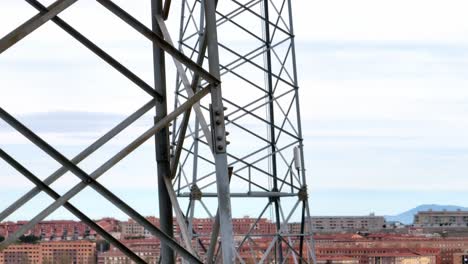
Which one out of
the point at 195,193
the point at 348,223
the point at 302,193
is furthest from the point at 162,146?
the point at 348,223

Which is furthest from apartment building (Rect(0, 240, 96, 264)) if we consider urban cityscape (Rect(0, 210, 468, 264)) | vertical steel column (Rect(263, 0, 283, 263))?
vertical steel column (Rect(263, 0, 283, 263))

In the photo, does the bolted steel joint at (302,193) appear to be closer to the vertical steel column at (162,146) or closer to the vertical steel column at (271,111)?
the vertical steel column at (271,111)

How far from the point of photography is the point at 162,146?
6.82 meters

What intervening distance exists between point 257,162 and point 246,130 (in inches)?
22.3

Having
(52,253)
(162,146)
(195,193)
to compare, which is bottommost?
(162,146)

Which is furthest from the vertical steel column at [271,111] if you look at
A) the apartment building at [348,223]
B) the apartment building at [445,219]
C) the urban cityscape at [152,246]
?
the apartment building at [445,219]

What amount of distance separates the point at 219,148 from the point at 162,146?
2.72 ft

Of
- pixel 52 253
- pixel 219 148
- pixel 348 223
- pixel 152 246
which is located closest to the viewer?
pixel 219 148

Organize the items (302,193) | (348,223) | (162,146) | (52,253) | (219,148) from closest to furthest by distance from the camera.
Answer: (219,148) → (162,146) → (302,193) → (52,253) → (348,223)

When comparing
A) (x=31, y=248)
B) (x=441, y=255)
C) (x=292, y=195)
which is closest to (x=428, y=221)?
(x=441, y=255)

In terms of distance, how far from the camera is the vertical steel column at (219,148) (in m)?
6.00

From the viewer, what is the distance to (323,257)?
108000 mm

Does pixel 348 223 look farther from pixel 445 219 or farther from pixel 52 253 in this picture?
pixel 52 253

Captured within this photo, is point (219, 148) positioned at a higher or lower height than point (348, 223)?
lower
